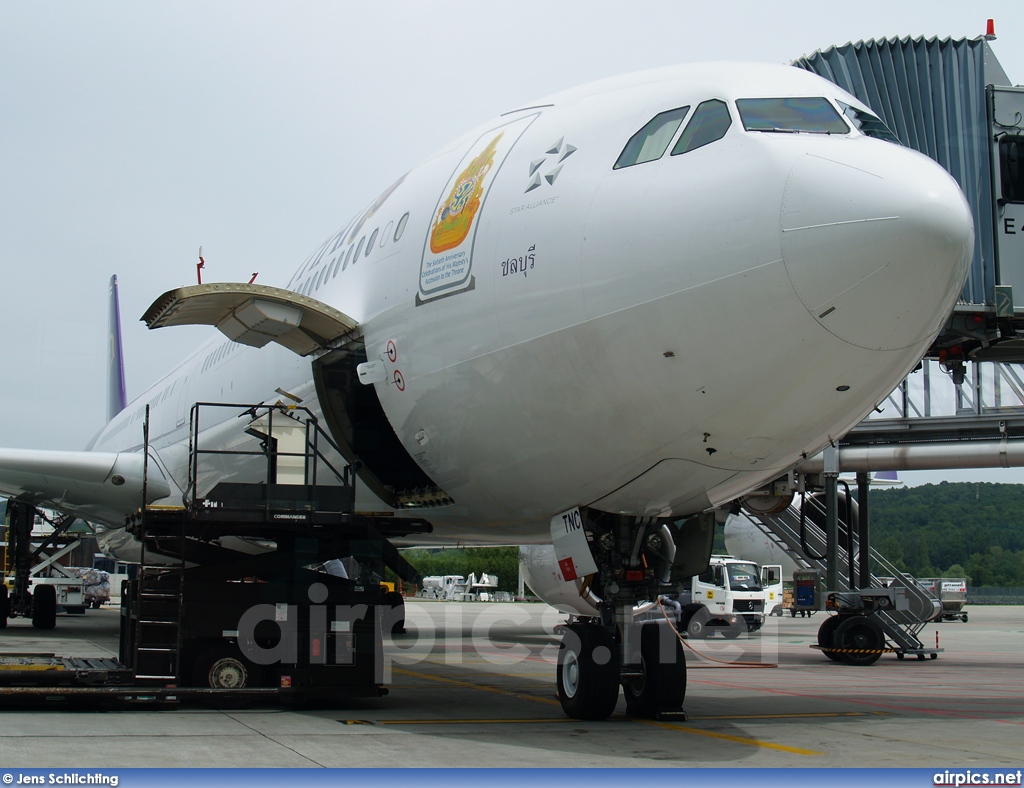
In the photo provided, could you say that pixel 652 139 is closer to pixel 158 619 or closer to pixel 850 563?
pixel 158 619

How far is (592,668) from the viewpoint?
8.48 metres

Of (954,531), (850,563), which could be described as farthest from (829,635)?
(954,531)

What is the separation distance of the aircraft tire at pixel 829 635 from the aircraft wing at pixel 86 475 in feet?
37.1

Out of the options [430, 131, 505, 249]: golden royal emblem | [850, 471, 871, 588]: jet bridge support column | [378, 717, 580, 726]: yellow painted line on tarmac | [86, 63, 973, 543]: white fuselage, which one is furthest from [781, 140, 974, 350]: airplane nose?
[850, 471, 871, 588]: jet bridge support column

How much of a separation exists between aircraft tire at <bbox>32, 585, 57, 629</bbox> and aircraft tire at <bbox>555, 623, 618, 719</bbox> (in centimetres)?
1753

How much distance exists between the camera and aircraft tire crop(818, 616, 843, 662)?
1902 cm

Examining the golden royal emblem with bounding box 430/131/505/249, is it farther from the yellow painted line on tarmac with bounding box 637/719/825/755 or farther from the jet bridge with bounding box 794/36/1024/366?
the jet bridge with bounding box 794/36/1024/366

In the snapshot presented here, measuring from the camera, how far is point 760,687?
13.2m

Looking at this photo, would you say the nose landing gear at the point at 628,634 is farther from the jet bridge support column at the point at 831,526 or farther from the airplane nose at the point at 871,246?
the jet bridge support column at the point at 831,526

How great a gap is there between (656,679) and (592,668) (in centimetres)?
70

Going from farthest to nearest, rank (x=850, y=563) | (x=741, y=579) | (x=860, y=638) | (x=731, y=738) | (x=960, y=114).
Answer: (x=741, y=579) < (x=850, y=563) < (x=860, y=638) < (x=960, y=114) < (x=731, y=738)

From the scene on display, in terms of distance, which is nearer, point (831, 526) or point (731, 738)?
point (731, 738)

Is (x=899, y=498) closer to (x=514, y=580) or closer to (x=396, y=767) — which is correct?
(x=514, y=580)

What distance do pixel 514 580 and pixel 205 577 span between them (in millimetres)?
80354
